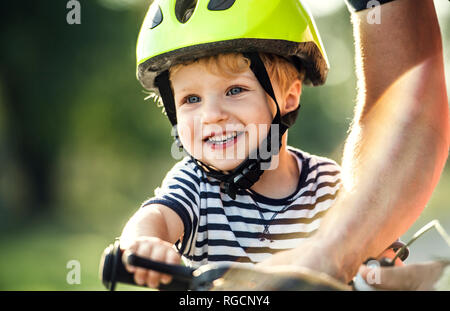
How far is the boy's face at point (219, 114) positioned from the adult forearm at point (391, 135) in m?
0.45

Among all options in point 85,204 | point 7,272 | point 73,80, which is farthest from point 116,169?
point 7,272

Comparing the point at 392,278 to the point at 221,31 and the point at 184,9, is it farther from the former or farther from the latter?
the point at 184,9

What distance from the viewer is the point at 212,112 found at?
244 cm

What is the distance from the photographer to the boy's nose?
2439 millimetres

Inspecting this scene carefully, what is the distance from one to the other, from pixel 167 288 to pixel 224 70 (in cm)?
119

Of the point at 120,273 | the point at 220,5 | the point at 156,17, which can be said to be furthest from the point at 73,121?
the point at 120,273

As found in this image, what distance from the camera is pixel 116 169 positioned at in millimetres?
20875

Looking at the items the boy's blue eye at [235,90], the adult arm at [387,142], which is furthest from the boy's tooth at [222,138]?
the adult arm at [387,142]

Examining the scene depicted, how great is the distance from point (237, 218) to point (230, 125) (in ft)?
1.45

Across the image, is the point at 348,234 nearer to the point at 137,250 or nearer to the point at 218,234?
the point at 137,250

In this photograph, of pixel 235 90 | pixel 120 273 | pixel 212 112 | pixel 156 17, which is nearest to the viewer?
pixel 120 273

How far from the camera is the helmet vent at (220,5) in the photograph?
258 cm

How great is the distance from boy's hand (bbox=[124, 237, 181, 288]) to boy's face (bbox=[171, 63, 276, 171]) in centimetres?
78

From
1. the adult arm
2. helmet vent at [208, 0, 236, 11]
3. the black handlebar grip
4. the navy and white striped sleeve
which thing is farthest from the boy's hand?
helmet vent at [208, 0, 236, 11]
